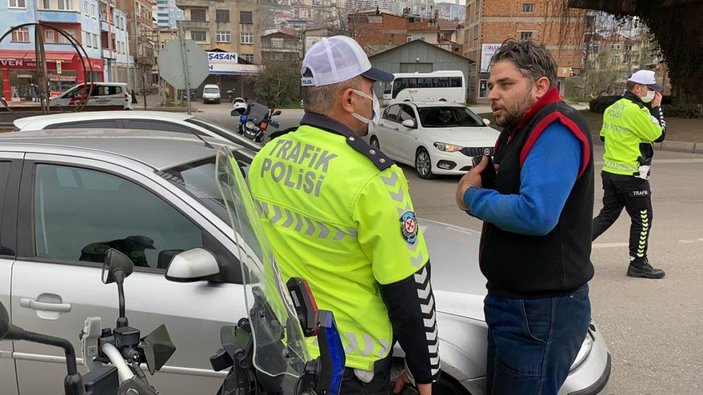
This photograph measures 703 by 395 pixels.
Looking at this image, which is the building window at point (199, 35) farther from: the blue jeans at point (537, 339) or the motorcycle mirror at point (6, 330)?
the motorcycle mirror at point (6, 330)

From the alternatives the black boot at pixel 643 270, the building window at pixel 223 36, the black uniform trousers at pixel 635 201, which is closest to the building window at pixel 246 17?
the building window at pixel 223 36

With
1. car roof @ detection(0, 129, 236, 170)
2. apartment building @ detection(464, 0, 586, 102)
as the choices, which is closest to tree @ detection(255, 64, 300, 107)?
apartment building @ detection(464, 0, 586, 102)

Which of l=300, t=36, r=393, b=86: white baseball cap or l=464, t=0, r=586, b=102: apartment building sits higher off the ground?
l=464, t=0, r=586, b=102: apartment building

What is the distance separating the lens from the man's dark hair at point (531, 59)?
195cm

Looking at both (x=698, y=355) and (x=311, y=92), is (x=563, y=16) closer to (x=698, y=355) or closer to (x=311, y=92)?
(x=698, y=355)

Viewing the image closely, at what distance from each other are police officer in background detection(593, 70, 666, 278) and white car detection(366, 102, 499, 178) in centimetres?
438

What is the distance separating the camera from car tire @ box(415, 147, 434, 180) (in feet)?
34.9

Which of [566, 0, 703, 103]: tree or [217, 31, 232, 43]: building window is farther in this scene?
[217, 31, 232, 43]: building window

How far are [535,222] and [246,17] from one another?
7828 cm

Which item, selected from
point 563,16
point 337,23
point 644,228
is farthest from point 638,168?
point 337,23

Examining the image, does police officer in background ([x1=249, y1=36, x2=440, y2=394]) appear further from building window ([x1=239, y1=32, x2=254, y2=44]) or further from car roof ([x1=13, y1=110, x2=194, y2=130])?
building window ([x1=239, y1=32, x2=254, y2=44])

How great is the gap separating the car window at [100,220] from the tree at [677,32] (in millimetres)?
21283

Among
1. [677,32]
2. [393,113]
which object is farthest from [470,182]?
[677,32]

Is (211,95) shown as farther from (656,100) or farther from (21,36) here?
(656,100)
